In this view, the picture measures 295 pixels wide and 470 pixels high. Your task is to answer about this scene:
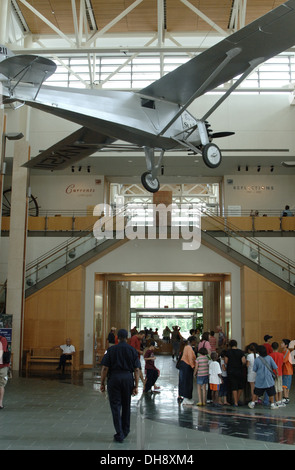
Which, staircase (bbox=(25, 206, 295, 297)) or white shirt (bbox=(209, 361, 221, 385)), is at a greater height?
staircase (bbox=(25, 206, 295, 297))

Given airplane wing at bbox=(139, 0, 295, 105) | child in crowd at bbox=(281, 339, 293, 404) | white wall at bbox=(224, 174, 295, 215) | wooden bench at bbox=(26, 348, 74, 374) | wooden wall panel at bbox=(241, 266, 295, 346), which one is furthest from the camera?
white wall at bbox=(224, 174, 295, 215)

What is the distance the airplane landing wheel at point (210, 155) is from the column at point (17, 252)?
11.8 meters

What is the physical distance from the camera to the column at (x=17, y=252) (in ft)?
62.2

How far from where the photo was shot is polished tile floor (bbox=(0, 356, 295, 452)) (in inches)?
279

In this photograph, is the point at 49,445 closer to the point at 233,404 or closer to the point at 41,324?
the point at 233,404

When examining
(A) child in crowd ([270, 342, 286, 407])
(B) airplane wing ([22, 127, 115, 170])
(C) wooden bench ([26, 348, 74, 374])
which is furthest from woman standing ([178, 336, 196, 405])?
(C) wooden bench ([26, 348, 74, 374])

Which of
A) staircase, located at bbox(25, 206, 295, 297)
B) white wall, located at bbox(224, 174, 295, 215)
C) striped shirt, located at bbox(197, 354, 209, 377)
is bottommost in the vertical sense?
striped shirt, located at bbox(197, 354, 209, 377)

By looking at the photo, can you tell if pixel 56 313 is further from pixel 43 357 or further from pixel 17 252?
pixel 17 252

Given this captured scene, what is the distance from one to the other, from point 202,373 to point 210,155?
4.92m

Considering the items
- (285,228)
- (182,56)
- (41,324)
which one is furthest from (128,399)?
(182,56)

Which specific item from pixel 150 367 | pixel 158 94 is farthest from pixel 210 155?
pixel 150 367

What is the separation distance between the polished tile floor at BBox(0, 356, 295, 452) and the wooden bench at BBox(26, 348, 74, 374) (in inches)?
237

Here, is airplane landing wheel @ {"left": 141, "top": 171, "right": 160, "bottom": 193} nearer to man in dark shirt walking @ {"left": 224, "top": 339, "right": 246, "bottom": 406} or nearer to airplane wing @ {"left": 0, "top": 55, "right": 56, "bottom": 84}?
airplane wing @ {"left": 0, "top": 55, "right": 56, "bottom": 84}
